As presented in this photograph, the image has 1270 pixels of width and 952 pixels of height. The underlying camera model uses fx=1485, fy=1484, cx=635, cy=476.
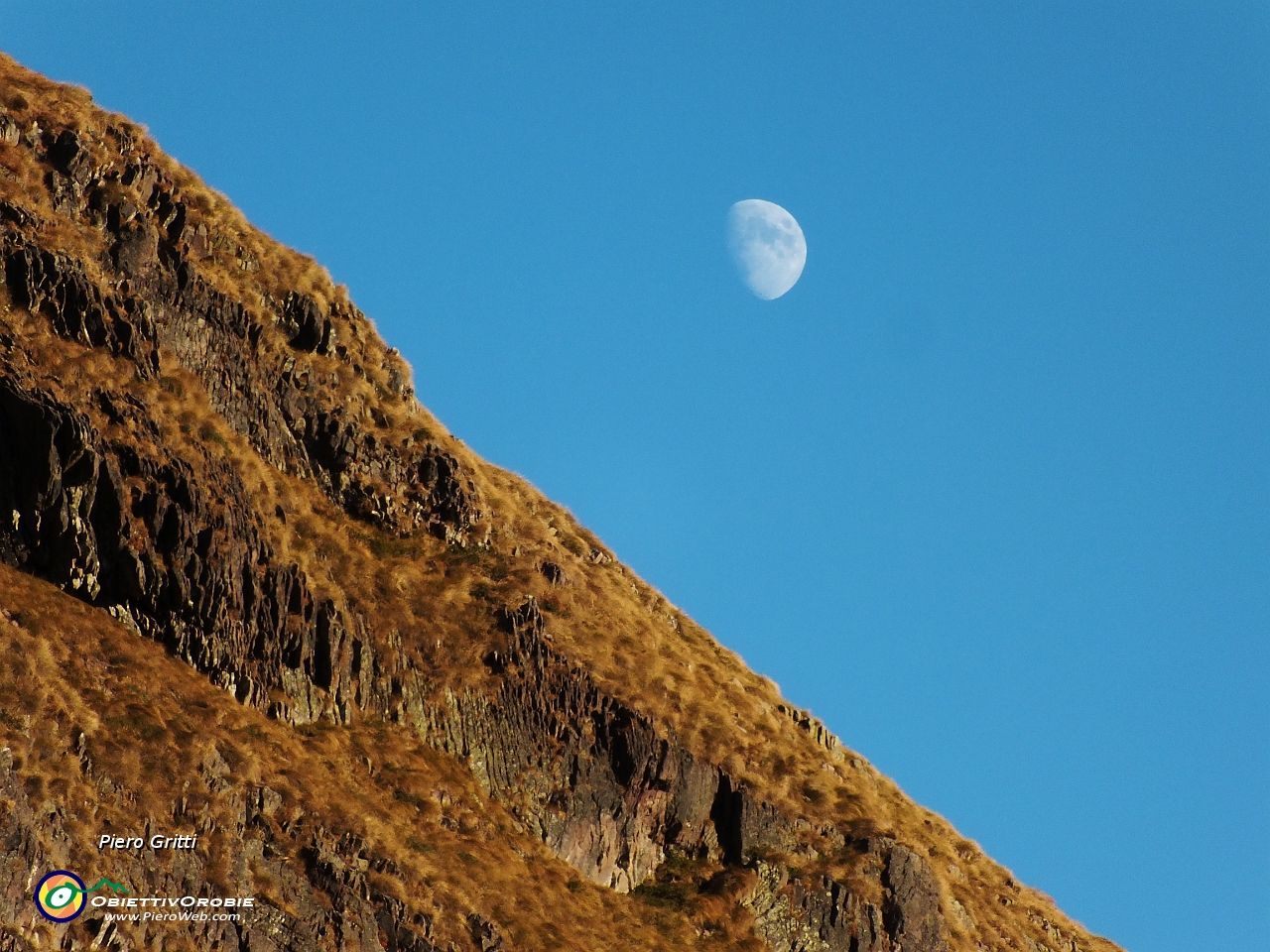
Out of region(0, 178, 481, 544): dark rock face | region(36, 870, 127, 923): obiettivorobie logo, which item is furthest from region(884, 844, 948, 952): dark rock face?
region(36, 870, 127, 923): obiettivorobie logo

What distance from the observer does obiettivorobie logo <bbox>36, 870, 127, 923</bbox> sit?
33.6 m

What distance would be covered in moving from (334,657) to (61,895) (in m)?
16.8

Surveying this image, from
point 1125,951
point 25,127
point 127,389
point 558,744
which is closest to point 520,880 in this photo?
point 558,744

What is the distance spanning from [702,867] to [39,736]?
25.7m

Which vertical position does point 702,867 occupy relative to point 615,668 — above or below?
below

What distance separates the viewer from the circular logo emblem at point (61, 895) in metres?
33.6

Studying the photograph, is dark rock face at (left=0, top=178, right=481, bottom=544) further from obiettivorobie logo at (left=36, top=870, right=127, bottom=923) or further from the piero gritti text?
obiettivorobie logo at (left=36, top=870, right=127, bottom=923)

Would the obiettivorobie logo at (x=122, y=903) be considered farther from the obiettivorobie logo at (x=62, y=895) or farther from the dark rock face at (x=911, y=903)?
the dark rock face at (x=911, y=903)

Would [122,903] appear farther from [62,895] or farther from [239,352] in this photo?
[239,352]

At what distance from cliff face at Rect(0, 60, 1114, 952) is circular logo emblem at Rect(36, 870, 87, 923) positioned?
340 millimetres

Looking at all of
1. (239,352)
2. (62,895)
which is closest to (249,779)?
(62,895)

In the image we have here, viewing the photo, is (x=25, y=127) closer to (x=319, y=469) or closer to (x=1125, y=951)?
(x=319, y=469)

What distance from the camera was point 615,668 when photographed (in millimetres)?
57969

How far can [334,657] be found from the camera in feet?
165
